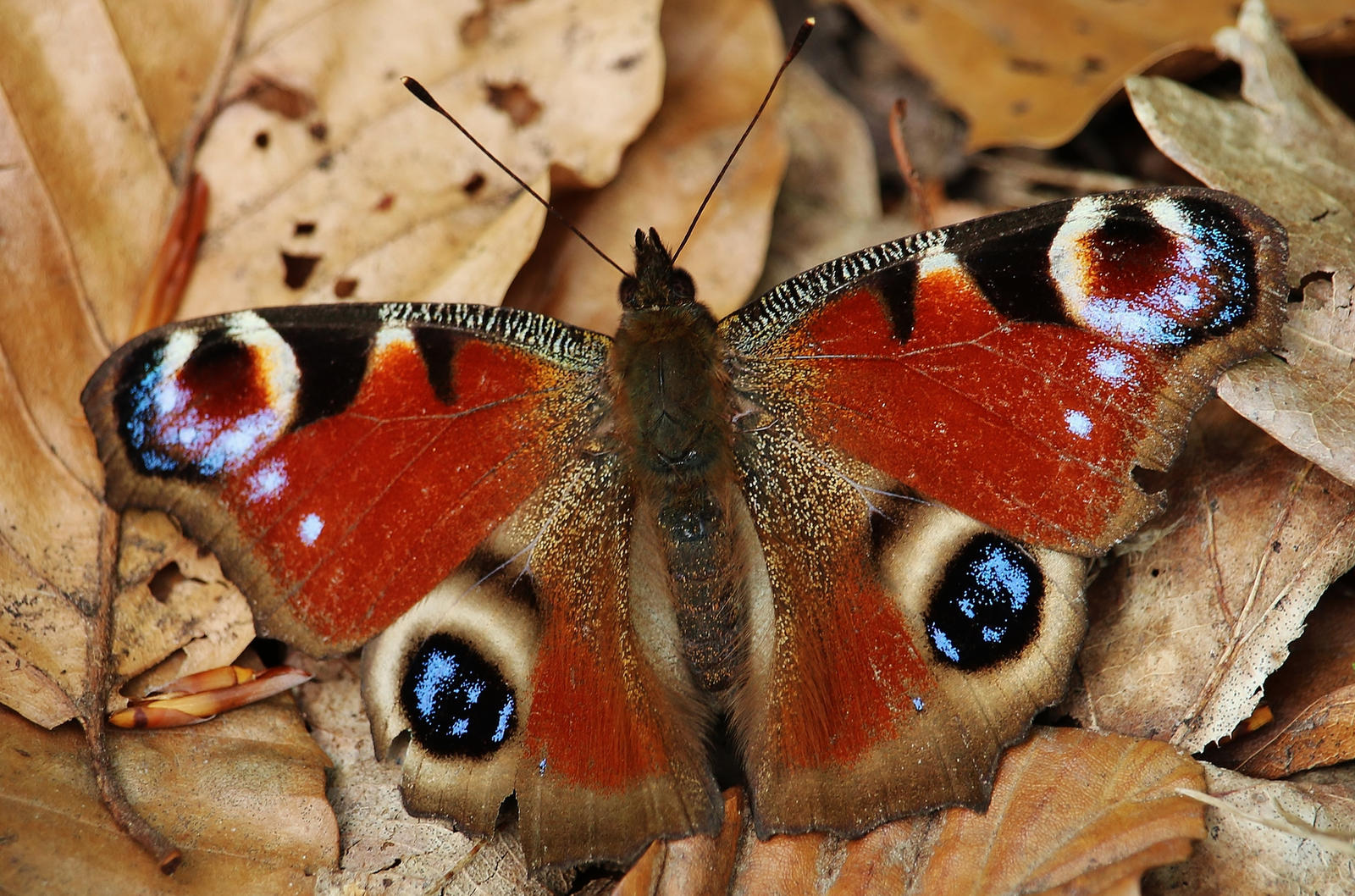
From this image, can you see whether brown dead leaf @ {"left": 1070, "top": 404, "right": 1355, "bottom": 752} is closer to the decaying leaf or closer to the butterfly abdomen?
the butterfly abdomen

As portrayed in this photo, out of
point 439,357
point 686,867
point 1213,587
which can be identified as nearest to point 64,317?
point 439,357

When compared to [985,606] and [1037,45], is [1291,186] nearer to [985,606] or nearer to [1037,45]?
[1037,45]

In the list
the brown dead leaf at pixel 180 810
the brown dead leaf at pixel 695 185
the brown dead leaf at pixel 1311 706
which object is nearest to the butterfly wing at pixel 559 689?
the brown dead leaf at pixel 180 810

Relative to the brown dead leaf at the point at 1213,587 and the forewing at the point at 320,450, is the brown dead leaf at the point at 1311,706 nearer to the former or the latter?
the brown dead leaf at the point at 1213,587

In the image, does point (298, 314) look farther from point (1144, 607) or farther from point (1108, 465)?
point (1144, 607)

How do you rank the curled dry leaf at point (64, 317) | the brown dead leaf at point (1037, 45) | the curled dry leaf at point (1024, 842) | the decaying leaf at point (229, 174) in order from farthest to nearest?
1. the brown dead leaf at point (1037, 45)
2. the decaying leaf at point (229, 174)
3. the curled dry leaf at point (64, 317)
4. the curled dry leaf at point (1024, 842)

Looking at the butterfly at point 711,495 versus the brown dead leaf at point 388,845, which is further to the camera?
the brown dead leaf at point 388,845
